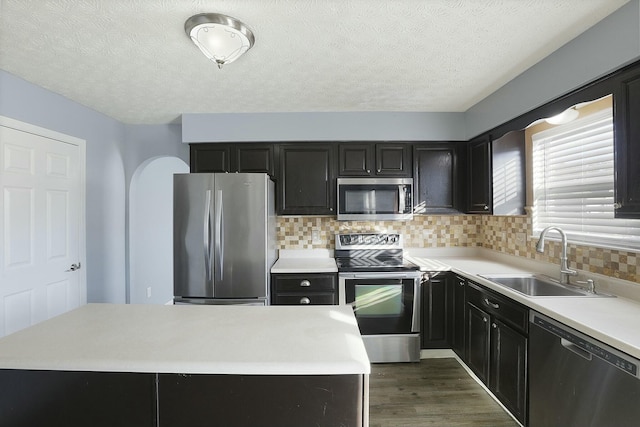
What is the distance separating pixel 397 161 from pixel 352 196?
1.97ft

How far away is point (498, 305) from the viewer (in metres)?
2.04

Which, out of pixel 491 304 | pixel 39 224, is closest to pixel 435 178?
pixel 491 304

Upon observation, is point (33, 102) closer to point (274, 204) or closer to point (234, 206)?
point (234, 206)

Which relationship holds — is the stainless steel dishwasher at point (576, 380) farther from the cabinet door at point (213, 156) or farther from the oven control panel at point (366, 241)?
the cabinet door at point (213, 156)

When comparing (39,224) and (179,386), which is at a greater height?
(39,224)

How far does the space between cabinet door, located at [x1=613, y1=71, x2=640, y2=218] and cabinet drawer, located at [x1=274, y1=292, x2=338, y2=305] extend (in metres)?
2.01

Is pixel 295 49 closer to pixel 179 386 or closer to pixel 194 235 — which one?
pixel 194 235

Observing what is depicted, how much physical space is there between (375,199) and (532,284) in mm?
1457

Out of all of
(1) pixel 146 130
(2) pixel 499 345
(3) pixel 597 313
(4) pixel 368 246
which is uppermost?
(1) pixel 146 130

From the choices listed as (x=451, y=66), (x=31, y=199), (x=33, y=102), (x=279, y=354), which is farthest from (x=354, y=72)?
(x=31, y=199)

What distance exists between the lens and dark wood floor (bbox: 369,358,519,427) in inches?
79.1

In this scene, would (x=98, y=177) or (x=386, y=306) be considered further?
(x=98, y=177)

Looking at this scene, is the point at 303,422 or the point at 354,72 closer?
the point at 303,422

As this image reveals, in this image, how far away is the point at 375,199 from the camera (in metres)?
2.96
